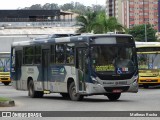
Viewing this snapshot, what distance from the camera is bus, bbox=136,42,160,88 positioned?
38.0 m

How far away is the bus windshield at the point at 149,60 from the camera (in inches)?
1497

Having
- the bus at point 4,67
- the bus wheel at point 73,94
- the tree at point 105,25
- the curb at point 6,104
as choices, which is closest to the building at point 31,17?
the tree at point 105,25

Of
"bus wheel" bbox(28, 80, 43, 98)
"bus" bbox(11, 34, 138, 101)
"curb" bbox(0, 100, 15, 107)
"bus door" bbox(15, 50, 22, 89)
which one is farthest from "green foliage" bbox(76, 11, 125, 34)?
"curb" bbox(0, 100, 15, 107)

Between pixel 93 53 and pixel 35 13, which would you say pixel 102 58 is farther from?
pixel 35 13

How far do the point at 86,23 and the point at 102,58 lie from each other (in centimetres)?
6580

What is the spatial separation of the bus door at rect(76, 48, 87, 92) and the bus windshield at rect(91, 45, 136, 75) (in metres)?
0.40

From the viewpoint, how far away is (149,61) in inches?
1502

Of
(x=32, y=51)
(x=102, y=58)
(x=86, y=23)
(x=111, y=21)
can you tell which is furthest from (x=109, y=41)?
(x=86, y=23)

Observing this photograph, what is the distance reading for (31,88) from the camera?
29.6 m

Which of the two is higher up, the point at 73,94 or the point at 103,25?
the point at 103,25

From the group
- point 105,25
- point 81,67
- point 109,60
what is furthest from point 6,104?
point 105,25

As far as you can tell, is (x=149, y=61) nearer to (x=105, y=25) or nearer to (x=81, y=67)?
(x=81, y=67)

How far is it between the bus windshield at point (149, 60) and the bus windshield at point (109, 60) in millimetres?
13343

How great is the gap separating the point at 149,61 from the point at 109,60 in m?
13.9
